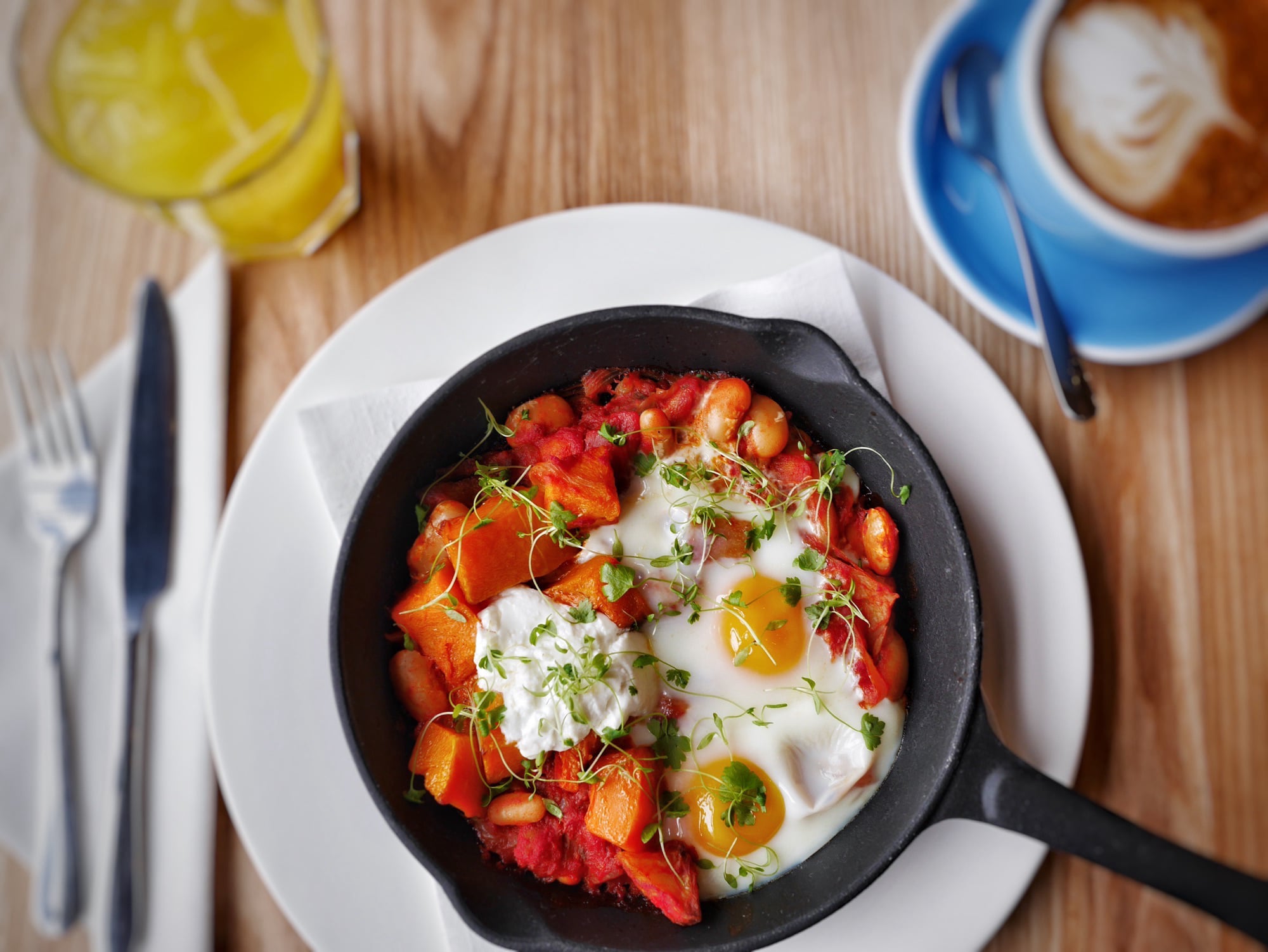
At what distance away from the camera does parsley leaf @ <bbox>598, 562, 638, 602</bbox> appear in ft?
5.16

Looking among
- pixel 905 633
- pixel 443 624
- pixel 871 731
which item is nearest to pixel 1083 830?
pixel 871 731

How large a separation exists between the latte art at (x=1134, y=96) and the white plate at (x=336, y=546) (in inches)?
17.3

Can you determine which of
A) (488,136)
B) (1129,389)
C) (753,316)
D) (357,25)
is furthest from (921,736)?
(357,25)

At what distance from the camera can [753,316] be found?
1750mm

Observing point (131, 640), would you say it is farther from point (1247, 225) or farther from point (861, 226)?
point (1247, 225)

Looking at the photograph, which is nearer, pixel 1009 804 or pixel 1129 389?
pixel 1009 804

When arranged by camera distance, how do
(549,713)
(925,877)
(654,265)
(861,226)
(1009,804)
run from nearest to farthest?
(1009,804)
(549,713)
(925,877)
(654,265)
(861,226)

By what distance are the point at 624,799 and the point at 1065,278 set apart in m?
1.45

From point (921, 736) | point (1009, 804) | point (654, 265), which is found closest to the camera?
point (1009, 804)

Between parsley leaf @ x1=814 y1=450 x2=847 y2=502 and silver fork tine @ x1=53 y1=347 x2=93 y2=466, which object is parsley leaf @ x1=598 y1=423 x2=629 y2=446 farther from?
silver fork tine @ x1=53 y1=347 x2=93 y2=466

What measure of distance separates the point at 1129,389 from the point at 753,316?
1.00m

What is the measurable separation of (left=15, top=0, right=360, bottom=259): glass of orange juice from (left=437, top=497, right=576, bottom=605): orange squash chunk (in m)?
0.89

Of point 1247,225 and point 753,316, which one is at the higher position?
point 1247,225

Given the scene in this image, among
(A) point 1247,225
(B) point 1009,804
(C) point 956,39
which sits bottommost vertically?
(B) point 1009,804
